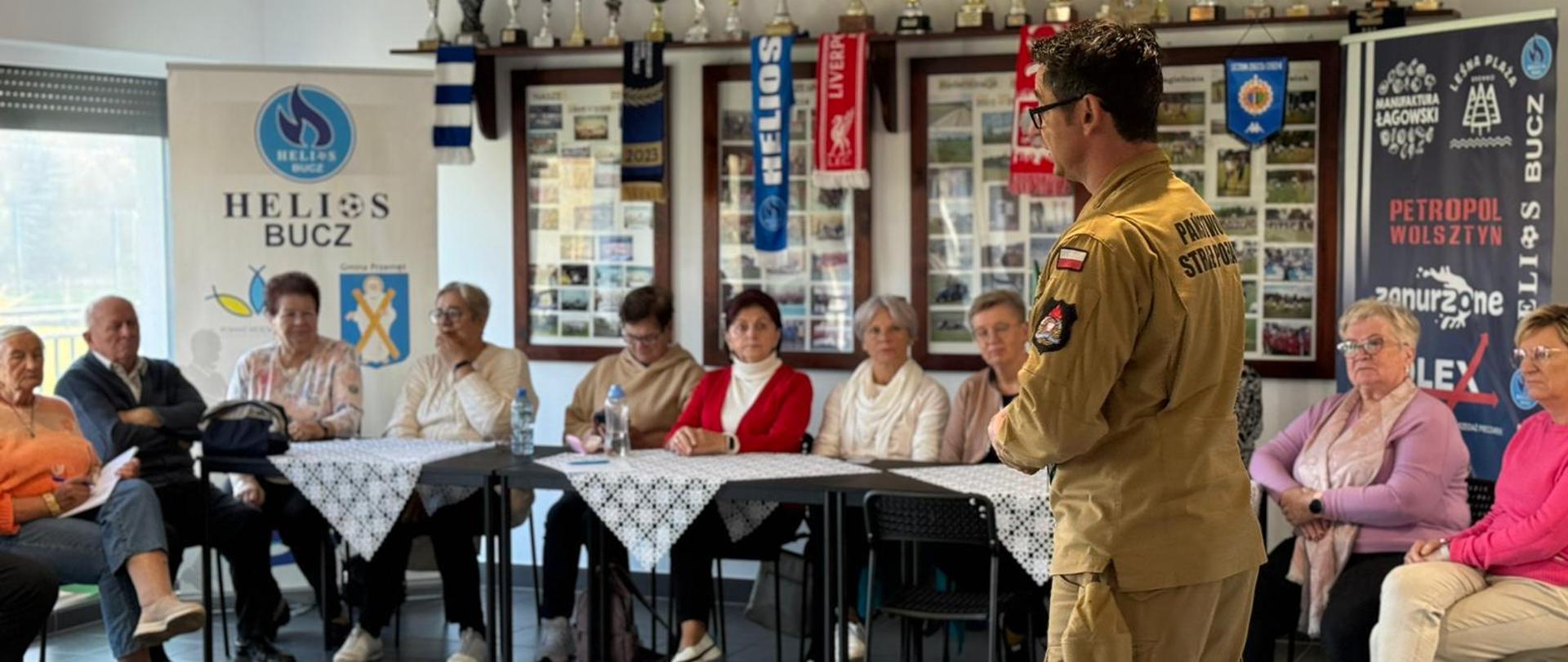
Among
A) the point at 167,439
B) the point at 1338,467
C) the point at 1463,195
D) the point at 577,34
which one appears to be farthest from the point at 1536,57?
the point at 167,439

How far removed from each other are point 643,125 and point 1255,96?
7.00 ft

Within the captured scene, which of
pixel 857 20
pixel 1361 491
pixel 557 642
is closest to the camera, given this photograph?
pixel 1361 491

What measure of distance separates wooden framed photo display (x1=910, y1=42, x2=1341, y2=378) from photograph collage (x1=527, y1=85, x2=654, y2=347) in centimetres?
111

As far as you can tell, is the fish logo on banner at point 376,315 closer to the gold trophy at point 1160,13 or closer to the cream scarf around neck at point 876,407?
the cream scarf around neck at point 876,407

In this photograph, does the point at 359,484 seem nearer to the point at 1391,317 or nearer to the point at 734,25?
the point at 734,25

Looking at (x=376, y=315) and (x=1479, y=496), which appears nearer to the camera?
(x=1479, y=496)

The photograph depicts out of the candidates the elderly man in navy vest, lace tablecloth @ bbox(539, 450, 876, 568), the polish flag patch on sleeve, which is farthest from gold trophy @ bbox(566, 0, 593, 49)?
the polish flag patch on sleeve

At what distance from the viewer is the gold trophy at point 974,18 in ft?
18.5

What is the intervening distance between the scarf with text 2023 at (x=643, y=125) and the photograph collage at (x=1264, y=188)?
1.77 meters

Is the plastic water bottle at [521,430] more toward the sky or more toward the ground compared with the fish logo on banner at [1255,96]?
more toward the ground

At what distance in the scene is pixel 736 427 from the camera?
525 cm

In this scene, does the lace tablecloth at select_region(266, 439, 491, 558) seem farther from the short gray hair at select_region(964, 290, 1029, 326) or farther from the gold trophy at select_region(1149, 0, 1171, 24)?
the gold trophy at select_region(1149, 0, 1171, 24)

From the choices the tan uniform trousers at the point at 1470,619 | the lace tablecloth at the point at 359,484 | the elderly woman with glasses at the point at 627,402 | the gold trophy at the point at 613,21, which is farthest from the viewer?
the gold trophy at the point at 613,21

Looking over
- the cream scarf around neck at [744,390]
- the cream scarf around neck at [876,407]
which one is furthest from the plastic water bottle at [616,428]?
the cream scarf around neck at [876,407]
